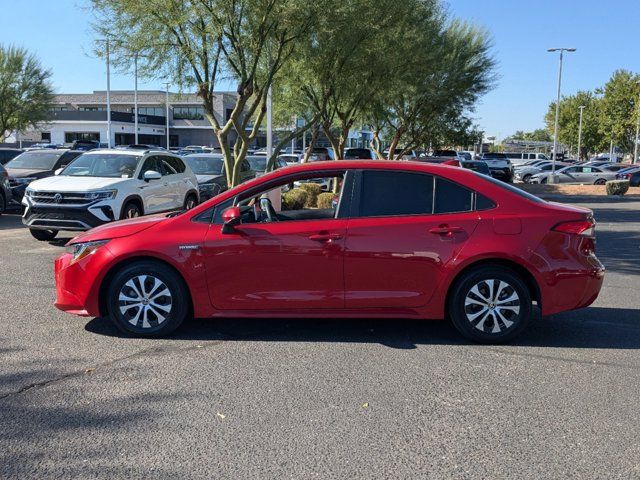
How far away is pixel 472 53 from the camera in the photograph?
2600 centimetres

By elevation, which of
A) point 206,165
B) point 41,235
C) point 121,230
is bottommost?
point 41,235

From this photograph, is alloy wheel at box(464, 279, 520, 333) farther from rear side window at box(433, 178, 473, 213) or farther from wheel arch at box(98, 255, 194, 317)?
wheel arch at box(98, 255, 194, 317)

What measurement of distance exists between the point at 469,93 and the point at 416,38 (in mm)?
9227

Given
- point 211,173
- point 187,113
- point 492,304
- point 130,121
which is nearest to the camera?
point 492,304

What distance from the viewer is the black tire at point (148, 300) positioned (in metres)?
5.54

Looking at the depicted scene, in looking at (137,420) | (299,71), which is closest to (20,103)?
(299,71)

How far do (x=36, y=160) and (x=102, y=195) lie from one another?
7779mm

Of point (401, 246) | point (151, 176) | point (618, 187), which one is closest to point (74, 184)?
point (151, 176)

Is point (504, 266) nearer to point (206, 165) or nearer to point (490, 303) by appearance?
point (490, 303)

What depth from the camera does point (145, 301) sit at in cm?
558

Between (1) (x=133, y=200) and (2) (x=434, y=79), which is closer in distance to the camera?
(1) (x=133, y=200)

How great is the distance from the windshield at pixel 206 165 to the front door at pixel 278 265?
12696mm

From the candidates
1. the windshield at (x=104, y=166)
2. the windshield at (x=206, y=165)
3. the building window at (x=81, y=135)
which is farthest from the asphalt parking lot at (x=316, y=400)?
the building window at (x=81, y=135)

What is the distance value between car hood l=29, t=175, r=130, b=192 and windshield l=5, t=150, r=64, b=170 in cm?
627
